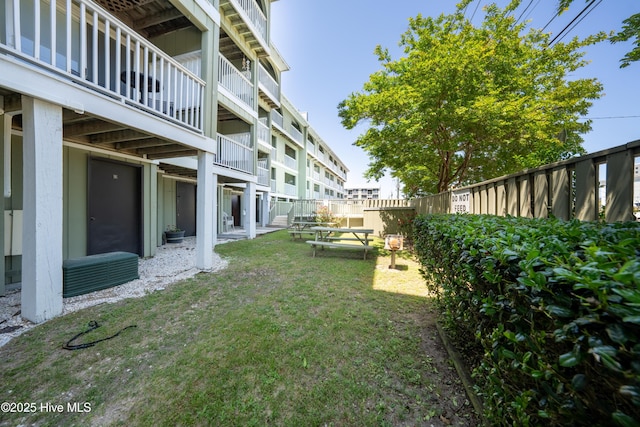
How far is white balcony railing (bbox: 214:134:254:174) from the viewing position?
307 inches

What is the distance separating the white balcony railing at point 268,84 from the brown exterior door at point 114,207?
7607mm

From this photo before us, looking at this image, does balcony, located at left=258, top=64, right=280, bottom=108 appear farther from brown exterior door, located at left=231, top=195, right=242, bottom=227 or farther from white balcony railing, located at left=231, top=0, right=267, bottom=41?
brown exterior door, located at left=231, top=195, right=242, bottom=227

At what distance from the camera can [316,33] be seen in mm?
9836

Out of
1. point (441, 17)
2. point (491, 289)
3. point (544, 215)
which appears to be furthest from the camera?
point (441, 17)

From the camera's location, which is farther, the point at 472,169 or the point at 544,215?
the point at 472,169

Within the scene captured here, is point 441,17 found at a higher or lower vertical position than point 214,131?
higher

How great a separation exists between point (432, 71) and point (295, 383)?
26.7 feet

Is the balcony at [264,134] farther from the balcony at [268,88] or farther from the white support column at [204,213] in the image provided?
the white support column at [204,213]

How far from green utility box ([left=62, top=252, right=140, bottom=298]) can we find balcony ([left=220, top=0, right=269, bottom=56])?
7.63 m

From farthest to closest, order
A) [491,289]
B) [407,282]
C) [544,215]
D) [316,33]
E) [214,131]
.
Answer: [316,33] < [214,131] < [407,282] < [544,215] < [491,289]

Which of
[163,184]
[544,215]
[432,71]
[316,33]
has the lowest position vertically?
[544,215]

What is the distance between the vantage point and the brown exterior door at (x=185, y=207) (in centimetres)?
947

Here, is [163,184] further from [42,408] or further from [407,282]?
[407,282]

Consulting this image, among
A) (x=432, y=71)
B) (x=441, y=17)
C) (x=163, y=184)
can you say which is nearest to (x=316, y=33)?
(x=441, y=17)
